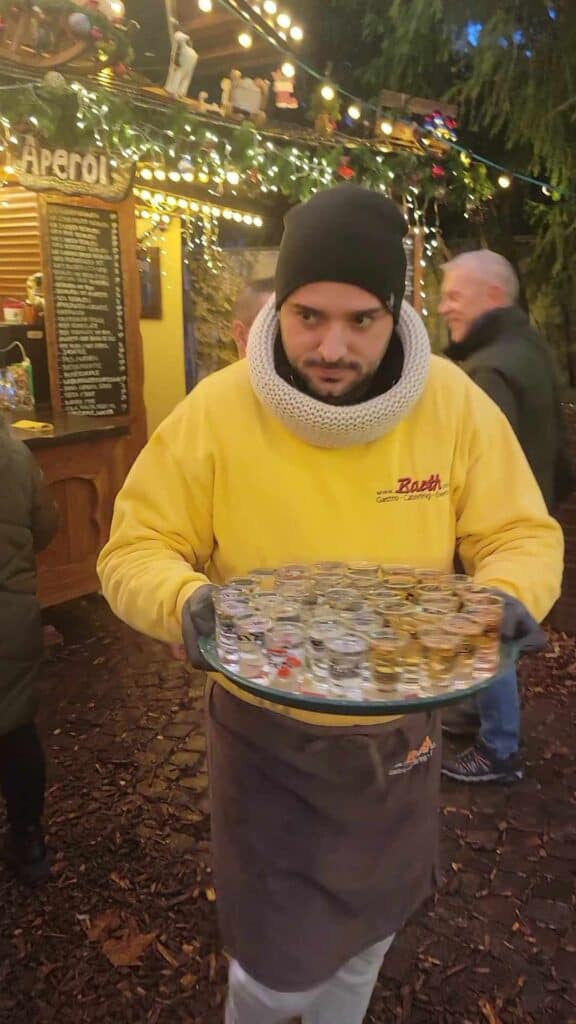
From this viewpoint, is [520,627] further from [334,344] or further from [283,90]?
[283,90]

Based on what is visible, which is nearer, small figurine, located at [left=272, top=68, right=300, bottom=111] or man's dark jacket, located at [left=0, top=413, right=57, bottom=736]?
man's dark jacket, located at [left=0, top=413, right=57, bottom=736]

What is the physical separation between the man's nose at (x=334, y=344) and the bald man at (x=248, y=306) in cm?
218

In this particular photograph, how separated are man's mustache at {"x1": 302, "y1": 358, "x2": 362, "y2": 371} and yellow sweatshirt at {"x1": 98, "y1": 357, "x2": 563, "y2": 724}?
0.41ft

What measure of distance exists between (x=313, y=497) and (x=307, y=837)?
2.16 ft

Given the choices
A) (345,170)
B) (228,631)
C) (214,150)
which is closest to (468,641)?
(228,631)

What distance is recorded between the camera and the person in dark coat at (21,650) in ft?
8.44

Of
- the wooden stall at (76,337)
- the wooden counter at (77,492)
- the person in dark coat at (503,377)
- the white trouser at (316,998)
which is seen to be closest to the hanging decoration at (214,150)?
the wooden stall at (76,337)

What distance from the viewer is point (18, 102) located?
4391 millimetres

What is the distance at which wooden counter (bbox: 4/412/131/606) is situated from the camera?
4.84 meters

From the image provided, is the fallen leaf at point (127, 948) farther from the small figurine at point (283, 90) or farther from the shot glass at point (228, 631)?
the small figurine at point (283, 90)

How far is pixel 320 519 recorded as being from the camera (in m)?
1.54

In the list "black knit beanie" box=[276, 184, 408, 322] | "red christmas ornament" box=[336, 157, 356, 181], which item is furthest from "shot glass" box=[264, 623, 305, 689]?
"red christmas ornament" box=[336, 157, 356, 181]

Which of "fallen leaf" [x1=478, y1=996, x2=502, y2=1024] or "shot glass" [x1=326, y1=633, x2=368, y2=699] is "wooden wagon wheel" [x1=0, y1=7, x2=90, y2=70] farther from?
"fallen leaf" [x1=478, y1=996, x2=502, y2=1024]

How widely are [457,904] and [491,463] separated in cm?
178
